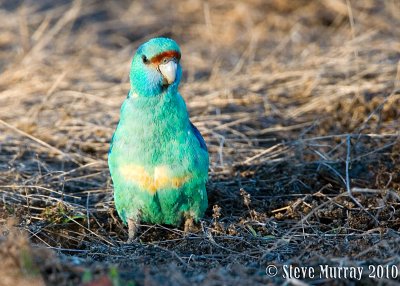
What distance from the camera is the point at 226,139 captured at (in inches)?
211

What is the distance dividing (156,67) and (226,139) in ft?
5.29

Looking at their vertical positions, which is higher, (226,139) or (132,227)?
(226,139)

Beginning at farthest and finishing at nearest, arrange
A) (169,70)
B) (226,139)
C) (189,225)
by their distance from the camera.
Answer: (226,139), (189,225), (169,70)

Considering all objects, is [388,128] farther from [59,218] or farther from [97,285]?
[97,285]

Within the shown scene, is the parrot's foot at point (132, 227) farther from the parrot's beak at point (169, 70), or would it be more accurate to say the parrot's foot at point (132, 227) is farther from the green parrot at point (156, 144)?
the parrot's beak at point (169, 70)

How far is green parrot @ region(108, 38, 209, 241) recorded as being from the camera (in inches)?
150

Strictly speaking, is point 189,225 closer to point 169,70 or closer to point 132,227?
point 132,227

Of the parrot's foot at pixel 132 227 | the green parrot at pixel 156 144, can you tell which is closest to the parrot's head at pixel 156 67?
the green parrot at pixel 156 144

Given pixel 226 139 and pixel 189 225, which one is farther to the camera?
pixel 226 139

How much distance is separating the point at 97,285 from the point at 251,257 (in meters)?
1.10

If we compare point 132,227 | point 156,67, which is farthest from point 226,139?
point 156,67

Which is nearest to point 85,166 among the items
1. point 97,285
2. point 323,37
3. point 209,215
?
point 209,215

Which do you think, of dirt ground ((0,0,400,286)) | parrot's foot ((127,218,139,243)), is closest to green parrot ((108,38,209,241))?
parrot's foot ((127,218,139,243))

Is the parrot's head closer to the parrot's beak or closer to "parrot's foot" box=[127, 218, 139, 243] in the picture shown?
the parrot's beak
